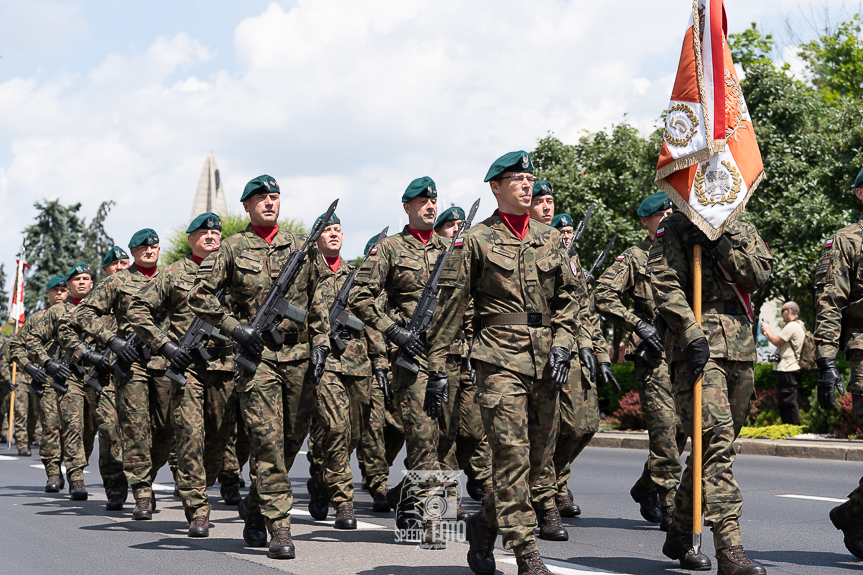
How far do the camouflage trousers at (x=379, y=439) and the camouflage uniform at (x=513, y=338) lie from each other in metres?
3.60

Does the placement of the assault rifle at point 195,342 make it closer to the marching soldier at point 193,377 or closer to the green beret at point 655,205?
the marching soldier at point 193,377

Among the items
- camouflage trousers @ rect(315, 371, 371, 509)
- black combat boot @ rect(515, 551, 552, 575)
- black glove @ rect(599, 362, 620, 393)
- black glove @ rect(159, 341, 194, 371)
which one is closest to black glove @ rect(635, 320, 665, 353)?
black glove @ rect(599, 362, 620, 393)

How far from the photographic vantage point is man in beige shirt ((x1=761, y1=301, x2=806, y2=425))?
16.0 metres

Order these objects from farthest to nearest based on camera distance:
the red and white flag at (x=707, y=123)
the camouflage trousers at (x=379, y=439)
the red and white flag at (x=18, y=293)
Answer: the red and white flag at (x=18, y=293)
the camouflage trousers at (x=379, y=439)
the red and white flag at (x=707, y=123)

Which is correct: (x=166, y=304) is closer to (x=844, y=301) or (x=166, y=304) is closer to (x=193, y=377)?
(x=193, y=377)

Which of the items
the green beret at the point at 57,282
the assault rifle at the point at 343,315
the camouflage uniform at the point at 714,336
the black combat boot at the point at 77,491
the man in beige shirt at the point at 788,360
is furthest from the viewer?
the man in beige shirt at the point at 788,360

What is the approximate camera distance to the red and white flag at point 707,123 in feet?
20.9

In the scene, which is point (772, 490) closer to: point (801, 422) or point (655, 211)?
point (655, 211)

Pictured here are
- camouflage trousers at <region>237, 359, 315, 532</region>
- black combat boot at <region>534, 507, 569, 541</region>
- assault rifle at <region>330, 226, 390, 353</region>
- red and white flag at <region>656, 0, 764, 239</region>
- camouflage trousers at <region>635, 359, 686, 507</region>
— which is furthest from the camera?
assault rifle at <region>330, 226, 390, 353</region>

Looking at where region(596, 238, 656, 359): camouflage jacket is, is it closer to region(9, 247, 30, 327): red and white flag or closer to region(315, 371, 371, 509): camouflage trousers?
region(315, 371, 371, 509): camouflage trousers

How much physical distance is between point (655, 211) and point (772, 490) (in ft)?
11.9

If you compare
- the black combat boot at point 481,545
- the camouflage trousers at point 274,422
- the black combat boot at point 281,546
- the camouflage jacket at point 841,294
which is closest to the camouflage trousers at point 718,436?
the camouflage jacket at point 841,294

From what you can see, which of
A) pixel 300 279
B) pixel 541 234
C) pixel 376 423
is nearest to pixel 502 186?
pixel 541 234

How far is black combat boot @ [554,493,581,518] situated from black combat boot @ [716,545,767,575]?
10.4 ft
